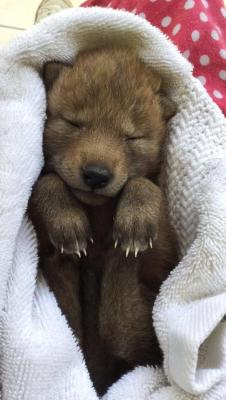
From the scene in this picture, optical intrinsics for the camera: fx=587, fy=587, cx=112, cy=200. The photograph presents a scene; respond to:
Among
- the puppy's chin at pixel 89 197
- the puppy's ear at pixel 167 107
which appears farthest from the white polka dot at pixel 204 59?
the puppy's chin at pixel 89 197

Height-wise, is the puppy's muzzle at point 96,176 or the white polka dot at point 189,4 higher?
→ the white polka dot at point 189,4

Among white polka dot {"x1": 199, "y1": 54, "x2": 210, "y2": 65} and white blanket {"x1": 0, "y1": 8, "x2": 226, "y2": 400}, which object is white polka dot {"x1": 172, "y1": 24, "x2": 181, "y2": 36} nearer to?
white polka dot {"x1": 199, "y1": 54, "x2": 210, "y2": 65}

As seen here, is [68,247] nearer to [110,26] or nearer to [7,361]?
[7,361]

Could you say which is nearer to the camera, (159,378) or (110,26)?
(159,378)

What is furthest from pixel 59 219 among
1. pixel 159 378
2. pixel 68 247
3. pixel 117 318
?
pixel 159 378

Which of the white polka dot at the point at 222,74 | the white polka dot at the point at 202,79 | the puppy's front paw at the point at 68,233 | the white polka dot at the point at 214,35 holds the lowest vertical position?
the puppy's front paw at the point at 68,233

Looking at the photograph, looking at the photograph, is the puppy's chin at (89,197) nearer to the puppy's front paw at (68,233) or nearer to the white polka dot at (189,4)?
the puppy's front paw at (68,233)
